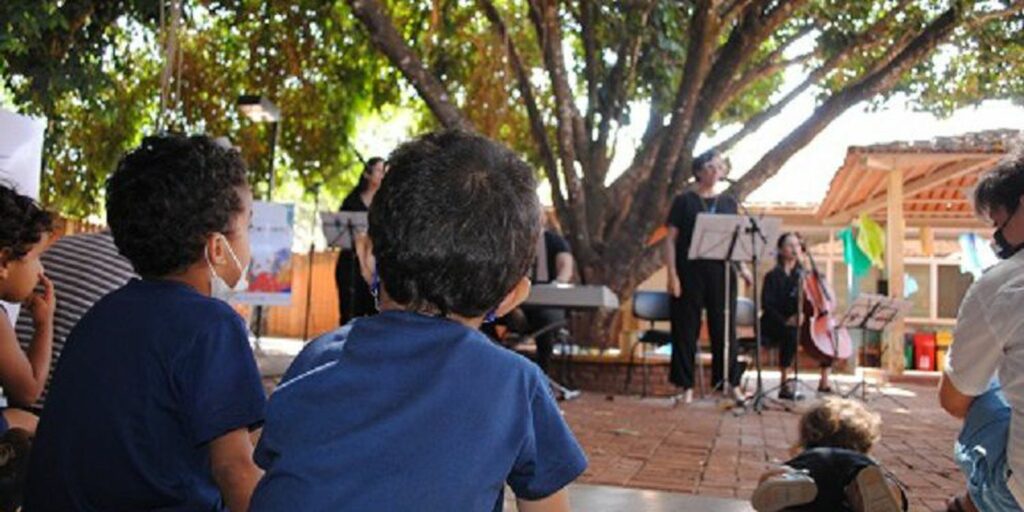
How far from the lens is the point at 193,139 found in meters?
1.93

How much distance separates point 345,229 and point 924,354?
1145 cm

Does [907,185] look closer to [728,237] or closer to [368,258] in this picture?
[728,237]

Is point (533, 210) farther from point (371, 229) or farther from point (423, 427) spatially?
point (423, 427)

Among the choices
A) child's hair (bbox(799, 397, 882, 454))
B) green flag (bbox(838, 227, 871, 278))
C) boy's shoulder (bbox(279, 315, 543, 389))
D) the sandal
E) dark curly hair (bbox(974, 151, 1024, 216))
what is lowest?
the sandal

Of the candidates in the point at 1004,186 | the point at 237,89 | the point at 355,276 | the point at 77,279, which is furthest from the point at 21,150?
the point at 237,89

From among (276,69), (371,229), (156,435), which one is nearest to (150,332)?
(156,435)

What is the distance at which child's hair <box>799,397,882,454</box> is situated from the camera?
2.94 metres

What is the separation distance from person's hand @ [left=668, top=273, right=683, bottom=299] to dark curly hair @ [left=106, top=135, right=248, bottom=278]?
18.1 feet

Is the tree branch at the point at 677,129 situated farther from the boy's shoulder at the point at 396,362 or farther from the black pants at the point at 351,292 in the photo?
the boy's shoulder at the point at 396,362

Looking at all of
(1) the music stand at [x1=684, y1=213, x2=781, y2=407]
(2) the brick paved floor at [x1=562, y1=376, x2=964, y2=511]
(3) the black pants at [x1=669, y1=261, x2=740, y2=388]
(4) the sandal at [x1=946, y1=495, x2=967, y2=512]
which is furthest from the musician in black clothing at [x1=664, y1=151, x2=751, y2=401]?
(4) the sandal at [x1=946, y1=495, x2=967, y2=512]

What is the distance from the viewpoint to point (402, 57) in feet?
28.7

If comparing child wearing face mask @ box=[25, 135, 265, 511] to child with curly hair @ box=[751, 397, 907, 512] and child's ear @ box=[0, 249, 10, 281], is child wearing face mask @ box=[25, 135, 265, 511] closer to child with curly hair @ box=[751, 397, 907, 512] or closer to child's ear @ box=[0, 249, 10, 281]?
child's ear @ box=[0, 249, 10, 281]

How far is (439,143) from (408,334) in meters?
0.25

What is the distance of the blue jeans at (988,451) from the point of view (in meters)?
2.37
